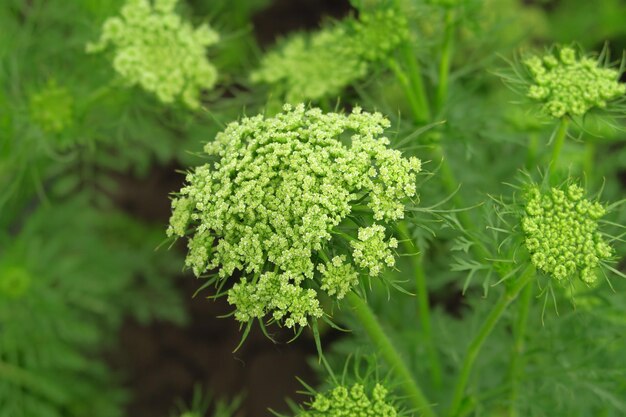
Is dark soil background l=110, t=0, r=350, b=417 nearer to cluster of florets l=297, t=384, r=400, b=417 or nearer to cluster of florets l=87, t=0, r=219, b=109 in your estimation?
cluster of florets l=87, t=0, r=219, b=109

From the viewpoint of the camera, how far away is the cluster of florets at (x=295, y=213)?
2443 millimetres

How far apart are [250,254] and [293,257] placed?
15 centimetres

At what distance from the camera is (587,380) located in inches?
134

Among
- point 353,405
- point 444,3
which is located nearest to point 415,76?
point 444,3

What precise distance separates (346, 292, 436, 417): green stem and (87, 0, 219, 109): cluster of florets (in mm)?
1563

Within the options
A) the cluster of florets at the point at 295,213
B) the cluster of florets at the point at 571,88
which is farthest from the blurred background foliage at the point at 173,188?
the cluster of florets at the point at 295,213

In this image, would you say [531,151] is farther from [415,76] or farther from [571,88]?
[571,88]

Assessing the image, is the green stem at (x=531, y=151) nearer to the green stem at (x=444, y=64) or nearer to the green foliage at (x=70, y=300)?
the green stem at (x=444, y=64)

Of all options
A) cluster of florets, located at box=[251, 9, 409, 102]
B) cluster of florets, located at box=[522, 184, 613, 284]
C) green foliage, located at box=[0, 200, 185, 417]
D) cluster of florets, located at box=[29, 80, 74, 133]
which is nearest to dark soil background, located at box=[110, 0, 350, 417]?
green foliage, located at box=[0, 200, 185, 417]

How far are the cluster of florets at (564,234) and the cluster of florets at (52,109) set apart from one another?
2563 mm

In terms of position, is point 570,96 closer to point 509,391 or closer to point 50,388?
point 509,391

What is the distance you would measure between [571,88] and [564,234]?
0.71 metres

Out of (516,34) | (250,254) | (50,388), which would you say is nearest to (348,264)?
(250,254)

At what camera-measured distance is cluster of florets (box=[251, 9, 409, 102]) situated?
11.4 feet
